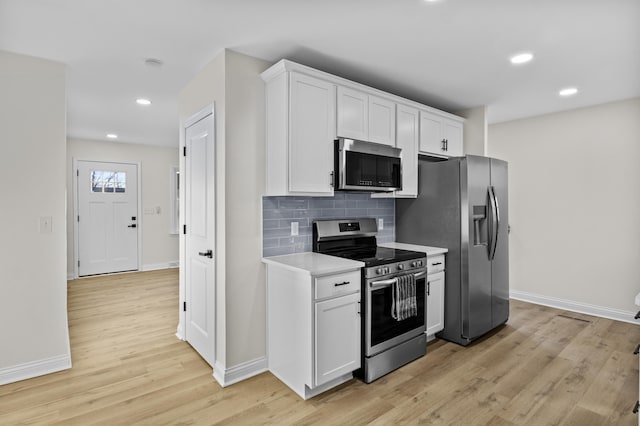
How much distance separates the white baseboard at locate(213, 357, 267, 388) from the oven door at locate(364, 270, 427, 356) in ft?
2.83

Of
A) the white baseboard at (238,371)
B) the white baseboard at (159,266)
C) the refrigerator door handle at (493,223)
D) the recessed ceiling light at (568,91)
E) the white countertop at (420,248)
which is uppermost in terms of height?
the recessed ceiling light at (568,91)

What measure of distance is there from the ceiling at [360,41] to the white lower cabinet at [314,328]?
5.53ft

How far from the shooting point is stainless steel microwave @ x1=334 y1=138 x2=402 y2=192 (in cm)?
282

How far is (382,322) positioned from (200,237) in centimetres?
170

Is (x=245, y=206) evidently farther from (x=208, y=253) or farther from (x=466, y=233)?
(x=466, y=233)

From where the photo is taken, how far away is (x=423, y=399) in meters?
2.38

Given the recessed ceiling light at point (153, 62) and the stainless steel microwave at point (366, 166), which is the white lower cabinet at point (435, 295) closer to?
the stainless steel microwave at point (366, 166)

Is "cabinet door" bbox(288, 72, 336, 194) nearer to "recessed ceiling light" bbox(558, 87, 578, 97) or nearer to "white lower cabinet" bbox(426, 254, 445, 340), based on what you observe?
"white lower cabinet" bbox(426, 254, 445, 340)

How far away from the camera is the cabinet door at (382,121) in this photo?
310cm

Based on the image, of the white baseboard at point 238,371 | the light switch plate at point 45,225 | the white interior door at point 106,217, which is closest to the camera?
the white baseboard at point 238,371

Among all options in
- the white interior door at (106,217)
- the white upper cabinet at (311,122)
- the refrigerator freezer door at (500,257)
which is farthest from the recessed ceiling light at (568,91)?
the white interior door at (106,217)

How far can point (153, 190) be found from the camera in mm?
6785

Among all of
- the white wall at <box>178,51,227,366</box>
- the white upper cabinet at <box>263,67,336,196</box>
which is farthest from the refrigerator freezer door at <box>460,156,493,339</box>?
the white wall at <box>178,51,227,366</box>

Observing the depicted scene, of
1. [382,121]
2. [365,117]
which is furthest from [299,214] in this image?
[382,121]
